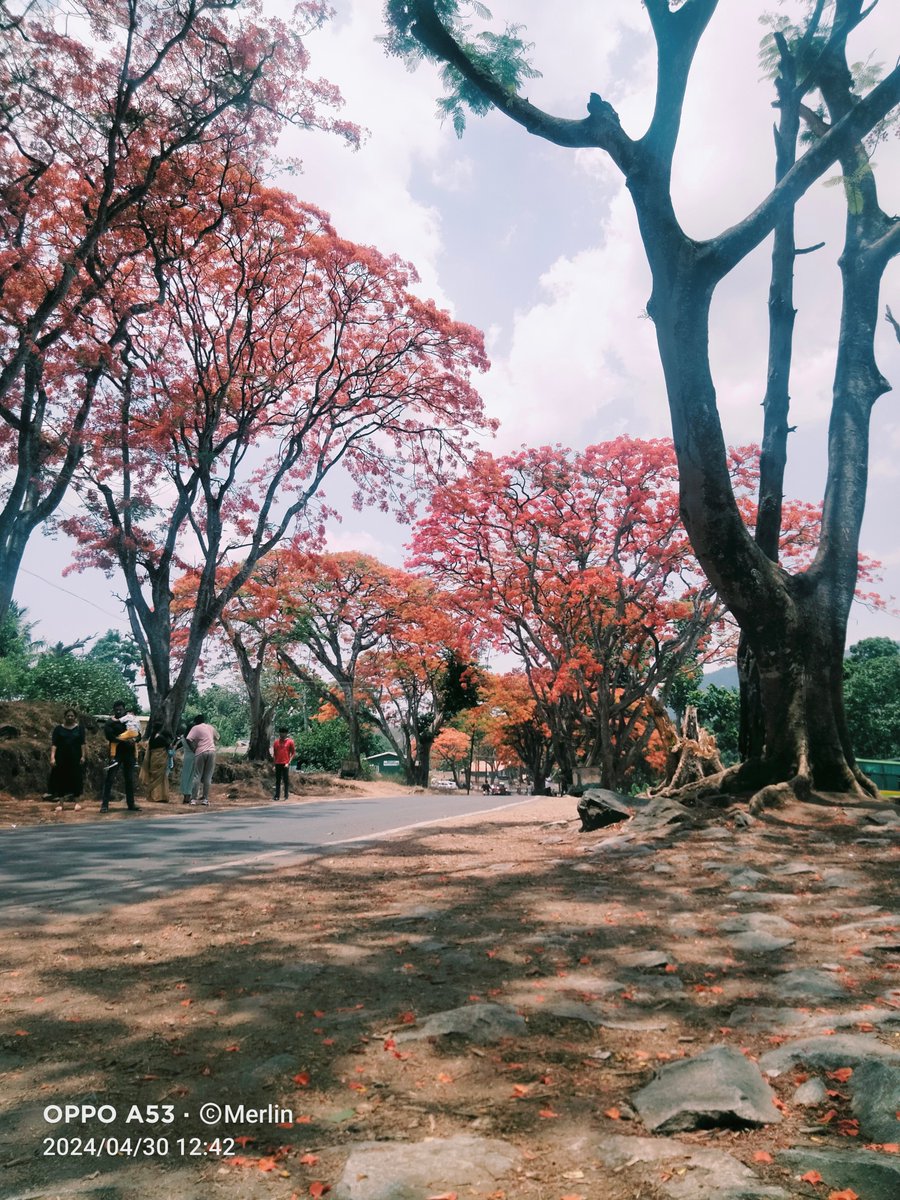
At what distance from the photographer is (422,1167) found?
1931mm

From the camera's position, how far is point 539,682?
20.3 m

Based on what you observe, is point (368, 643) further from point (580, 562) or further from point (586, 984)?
point (586, 984)

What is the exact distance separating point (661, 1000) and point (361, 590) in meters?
28.0

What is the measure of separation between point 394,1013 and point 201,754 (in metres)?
12.5

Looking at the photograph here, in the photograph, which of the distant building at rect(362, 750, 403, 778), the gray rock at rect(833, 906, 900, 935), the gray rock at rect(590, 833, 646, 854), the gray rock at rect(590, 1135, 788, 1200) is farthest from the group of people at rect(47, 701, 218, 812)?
the distant building at rect(362, 750, 403, 778)

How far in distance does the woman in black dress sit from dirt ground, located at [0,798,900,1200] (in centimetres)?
840

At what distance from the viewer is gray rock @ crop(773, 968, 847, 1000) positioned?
3.16 meters

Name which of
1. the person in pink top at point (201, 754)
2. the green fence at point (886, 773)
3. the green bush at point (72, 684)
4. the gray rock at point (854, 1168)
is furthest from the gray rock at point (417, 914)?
the green bush at point (72, 684)

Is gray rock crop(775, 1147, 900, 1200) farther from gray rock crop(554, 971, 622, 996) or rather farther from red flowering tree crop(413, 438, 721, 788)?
red flowering tree crop(413, 438, 721, 788)

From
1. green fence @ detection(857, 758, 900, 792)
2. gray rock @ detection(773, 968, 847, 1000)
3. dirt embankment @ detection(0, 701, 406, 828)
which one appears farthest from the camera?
green fence @ detection(857, 758, 900, 792)

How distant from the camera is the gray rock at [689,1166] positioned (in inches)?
68.2

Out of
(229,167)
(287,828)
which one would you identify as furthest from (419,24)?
(287,828)

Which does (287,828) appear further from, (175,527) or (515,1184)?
(515,1184)

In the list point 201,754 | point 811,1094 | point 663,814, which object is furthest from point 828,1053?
point 201,754
